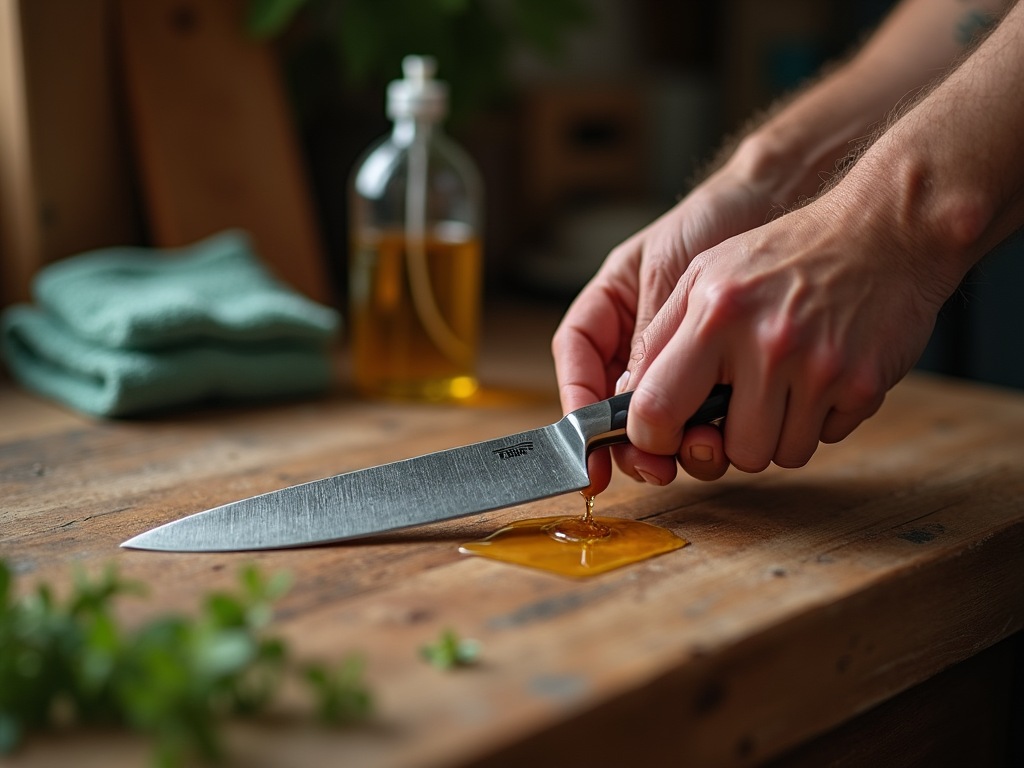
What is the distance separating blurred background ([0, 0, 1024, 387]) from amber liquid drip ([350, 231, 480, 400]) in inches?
11.0

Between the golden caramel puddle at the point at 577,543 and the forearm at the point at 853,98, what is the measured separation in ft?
1.16

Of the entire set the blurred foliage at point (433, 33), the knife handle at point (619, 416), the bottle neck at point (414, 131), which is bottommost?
the knife handle at point (619, 416)

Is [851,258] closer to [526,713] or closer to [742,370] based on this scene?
[742,370]

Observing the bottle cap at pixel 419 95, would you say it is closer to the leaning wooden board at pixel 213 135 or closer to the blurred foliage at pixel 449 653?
the leaning wooden board at pixel 213 135

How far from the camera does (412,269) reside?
1.10 m

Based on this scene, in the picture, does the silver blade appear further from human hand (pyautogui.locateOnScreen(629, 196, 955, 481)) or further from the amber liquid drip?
the amber liquid drip

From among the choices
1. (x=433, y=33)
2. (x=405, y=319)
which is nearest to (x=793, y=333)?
(x=405, y=319)

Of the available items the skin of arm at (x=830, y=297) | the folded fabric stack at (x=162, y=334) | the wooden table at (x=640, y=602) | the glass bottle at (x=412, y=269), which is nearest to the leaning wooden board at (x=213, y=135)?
the folded fabric stack at (x=162, y=334)

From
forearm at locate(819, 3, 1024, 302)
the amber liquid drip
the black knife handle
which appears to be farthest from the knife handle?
the amber liquid drip

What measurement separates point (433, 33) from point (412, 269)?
435 millimetres

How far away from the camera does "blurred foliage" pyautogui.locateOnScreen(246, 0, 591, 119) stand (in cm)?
133

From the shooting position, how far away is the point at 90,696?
0.46 m

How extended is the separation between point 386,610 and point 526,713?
0.13 m

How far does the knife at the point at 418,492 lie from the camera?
0.66m
